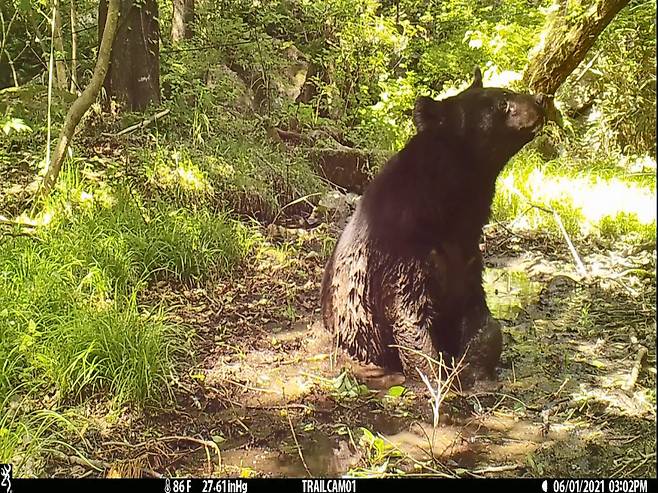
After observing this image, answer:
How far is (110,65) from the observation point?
2.91m

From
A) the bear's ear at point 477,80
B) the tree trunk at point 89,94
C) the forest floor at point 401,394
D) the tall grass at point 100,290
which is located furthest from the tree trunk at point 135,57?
the bear's ear at point 477,80

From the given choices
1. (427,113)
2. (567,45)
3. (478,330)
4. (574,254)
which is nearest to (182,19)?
(427,113)

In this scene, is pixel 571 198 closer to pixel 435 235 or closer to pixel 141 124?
pixel 435 235

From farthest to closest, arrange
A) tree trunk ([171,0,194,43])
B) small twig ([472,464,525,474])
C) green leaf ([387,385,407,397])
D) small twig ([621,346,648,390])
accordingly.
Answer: tree trunk ([171,0,194,43]) < green leaf ([387,385,407,397]) < small twig ([621,346,648,390]) < small twig ([472,464,525,474])

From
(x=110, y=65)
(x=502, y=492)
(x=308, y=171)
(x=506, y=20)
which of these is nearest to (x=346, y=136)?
(x=308, y=171)

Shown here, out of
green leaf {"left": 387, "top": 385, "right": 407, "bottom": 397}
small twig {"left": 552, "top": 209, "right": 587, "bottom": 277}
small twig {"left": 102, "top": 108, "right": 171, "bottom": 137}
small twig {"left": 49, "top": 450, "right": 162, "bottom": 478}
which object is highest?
small twig {"left": 102, "top": 108, "right": 171, "bottom": 137}

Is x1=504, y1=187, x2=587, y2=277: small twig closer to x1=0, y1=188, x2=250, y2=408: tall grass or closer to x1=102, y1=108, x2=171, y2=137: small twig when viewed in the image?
x1=0, y1=188, x2=250, y2=408: tall grass

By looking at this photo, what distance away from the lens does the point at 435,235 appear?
2.40 meters

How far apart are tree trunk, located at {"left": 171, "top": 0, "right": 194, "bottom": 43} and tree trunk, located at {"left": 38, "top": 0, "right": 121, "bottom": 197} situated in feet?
0.83

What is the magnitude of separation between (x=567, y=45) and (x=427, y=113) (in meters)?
0.85

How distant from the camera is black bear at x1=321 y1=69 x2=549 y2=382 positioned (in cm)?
235

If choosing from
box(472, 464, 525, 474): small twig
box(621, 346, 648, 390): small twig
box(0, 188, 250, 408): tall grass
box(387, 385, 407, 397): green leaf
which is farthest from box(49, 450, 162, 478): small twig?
box(621, 346, 648, 390): small twig

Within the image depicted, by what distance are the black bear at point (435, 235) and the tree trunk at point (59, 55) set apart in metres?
1.65

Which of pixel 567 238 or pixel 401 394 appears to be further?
pixel 567 238
